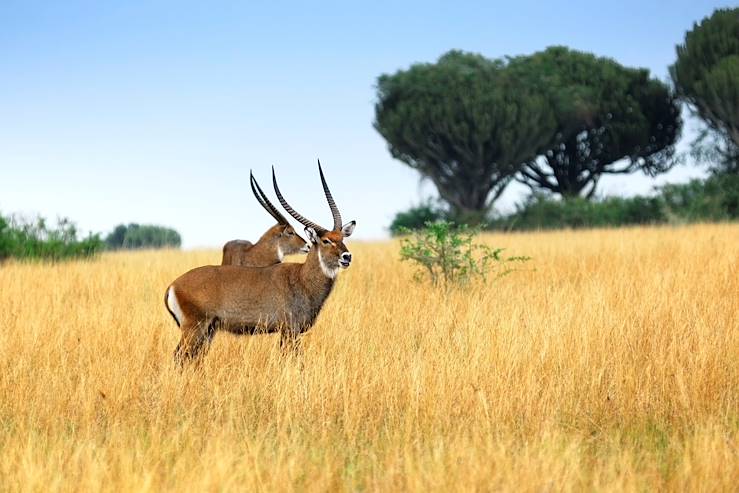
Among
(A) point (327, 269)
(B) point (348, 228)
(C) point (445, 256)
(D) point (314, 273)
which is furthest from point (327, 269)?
(C) point (445, 256)

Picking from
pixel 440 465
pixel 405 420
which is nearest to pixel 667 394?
pixel 405 420

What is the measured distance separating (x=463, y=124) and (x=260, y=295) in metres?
30.0

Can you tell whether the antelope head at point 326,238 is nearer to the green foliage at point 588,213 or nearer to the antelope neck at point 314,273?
the antelope neck at point 314,273

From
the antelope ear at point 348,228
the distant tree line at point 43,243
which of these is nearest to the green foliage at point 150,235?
the distant tree line at point 43,243

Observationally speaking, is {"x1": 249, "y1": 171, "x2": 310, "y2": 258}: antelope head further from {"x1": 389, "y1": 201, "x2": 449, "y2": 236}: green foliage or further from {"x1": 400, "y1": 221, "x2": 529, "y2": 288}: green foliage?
{"x1": 389, "y1": 201, "x2": 449, "y2": 236}: green foliage

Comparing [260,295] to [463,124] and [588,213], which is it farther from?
[463,124]

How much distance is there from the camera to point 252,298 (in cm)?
650

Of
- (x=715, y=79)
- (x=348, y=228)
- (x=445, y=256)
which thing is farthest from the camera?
(x=715, y=79)

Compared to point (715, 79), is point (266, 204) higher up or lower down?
lower down

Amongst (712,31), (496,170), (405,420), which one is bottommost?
(405,420)

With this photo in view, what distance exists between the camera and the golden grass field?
162 inches

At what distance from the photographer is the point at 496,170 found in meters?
38.1

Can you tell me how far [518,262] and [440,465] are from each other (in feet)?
36.8

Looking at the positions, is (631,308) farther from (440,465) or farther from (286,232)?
(440,465)
